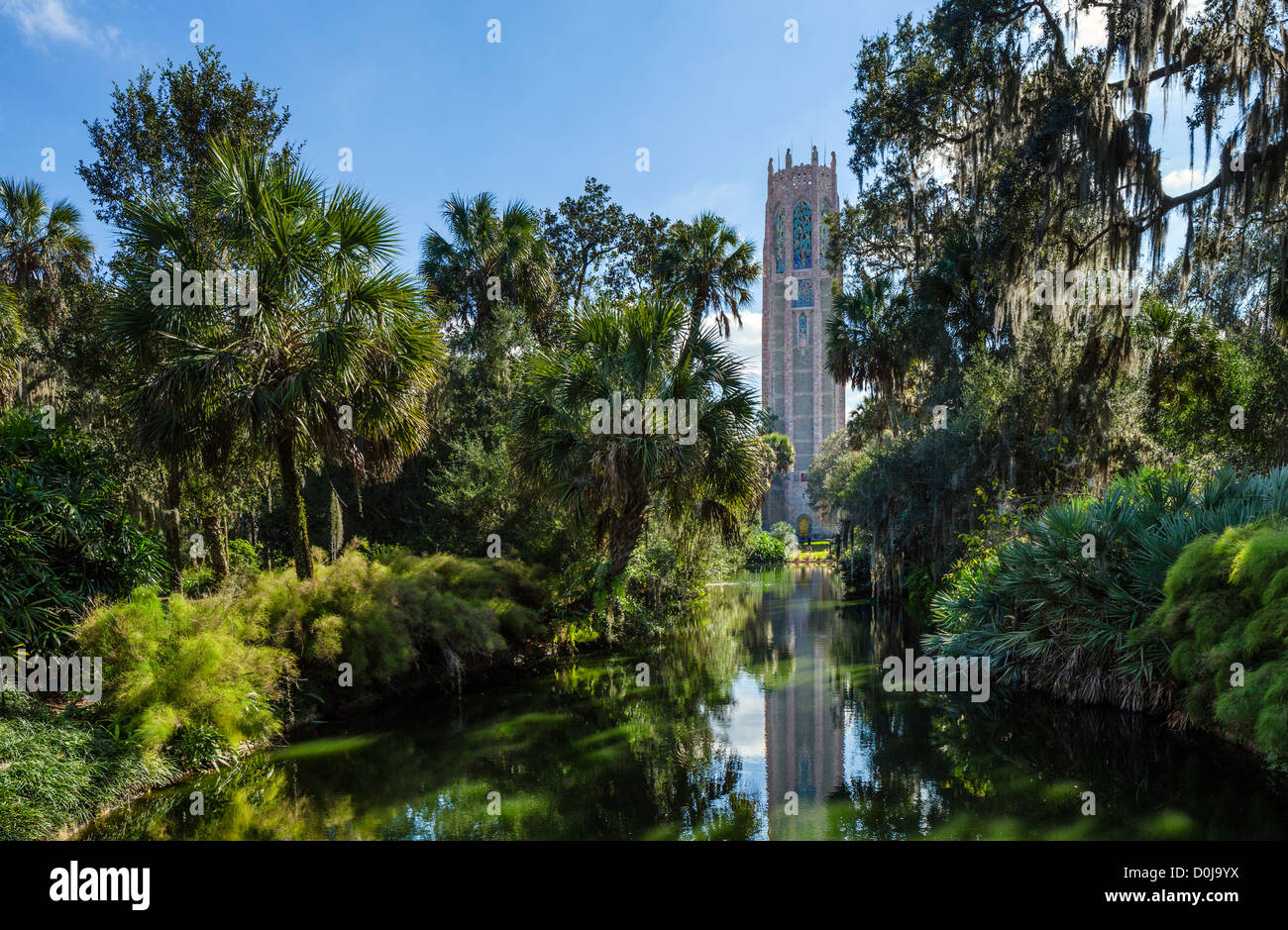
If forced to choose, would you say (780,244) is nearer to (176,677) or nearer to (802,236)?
(802,236)

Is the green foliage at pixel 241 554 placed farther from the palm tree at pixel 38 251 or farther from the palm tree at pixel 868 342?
the palm tree at pixel 868 342

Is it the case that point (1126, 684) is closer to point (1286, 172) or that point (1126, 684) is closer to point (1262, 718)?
point (1262, 718)

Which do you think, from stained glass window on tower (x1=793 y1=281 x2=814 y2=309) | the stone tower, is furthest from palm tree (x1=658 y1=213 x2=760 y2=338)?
stained glass window on tower (x1=793 y1=281 x2=814 y2=309)

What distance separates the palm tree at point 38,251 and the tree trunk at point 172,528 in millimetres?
7124

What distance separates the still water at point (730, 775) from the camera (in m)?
5.26

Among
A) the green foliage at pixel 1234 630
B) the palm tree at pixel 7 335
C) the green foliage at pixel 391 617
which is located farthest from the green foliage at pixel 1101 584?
the palm tree at pixel 7 335

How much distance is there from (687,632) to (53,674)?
11.5 metres

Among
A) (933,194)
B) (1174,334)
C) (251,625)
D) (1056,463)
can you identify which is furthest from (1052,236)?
(251,625)

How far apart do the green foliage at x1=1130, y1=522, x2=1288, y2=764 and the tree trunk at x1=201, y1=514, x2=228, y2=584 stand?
1273cm

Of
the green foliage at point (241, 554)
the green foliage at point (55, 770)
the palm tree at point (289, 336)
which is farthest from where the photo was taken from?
the green foliage at point (241, 554)

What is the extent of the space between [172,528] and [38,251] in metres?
9.16

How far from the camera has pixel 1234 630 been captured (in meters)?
6.48

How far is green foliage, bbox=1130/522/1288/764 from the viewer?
585cm

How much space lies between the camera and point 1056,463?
530 inches
